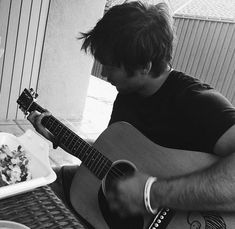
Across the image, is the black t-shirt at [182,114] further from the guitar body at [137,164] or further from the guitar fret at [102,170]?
the guitar fret at [102,170]

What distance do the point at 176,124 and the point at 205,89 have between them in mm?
182

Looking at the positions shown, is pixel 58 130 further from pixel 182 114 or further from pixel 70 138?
pixel 182 114

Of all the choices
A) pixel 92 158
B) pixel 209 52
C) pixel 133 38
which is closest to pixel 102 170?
pixel 92 158

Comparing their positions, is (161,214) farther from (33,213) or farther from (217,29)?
(217,29)

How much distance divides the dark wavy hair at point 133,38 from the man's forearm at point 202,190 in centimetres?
57

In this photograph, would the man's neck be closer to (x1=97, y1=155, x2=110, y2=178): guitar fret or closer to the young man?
the young man

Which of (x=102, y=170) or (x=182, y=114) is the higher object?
(x=182, y=114)

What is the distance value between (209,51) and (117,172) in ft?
22.4

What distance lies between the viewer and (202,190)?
989mm

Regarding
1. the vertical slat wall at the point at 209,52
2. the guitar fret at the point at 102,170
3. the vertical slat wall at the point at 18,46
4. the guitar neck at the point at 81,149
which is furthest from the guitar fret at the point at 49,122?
the vertical slat wall at the point at 209,52

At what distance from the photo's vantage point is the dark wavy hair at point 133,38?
138 cm

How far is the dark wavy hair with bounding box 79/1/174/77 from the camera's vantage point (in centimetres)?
138

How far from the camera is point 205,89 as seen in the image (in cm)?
125

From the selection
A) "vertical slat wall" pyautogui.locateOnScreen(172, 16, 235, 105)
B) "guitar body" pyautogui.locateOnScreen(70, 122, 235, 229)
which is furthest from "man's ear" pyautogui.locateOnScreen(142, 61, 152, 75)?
"vertical slat wall" pyautogui.locateOnScreen(172, 16, 235, 105)
